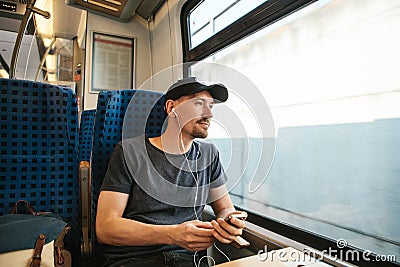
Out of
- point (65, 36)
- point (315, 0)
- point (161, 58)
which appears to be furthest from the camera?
point (65, 36)

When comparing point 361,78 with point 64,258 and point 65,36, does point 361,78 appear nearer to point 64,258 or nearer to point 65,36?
point 64,258

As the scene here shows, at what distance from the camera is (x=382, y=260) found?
90cm

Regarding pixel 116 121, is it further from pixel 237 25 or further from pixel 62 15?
pixel 62 15

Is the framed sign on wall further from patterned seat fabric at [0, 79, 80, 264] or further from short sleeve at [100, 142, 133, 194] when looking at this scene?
short sleeve at [100, 142, 133, 194]

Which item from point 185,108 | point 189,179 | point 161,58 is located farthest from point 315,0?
point 161,58

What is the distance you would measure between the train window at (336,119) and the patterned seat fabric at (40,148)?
693 millimetres

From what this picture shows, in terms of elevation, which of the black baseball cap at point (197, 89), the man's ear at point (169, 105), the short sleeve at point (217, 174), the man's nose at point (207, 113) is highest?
the black baseball cap at point (197, 89)

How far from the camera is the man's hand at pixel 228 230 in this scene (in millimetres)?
820

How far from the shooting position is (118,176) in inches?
42.9

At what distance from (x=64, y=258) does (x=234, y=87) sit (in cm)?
92

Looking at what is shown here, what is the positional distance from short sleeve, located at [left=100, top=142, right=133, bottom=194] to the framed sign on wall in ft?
6.18
